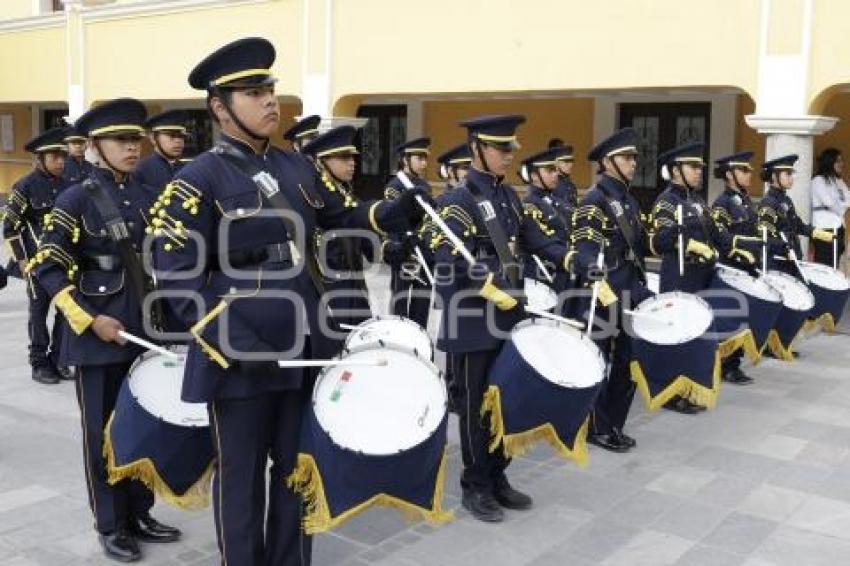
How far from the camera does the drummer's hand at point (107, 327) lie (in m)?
3.59

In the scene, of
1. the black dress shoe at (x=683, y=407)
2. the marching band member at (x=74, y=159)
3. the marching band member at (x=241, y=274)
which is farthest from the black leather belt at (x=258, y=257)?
the marching band member at (x=74, y=159)

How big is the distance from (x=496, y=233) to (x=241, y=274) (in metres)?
1.66

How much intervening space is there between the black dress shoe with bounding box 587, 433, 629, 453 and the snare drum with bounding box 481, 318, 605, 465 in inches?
51.9

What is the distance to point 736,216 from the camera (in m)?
7.41

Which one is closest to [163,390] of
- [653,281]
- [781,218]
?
[653,281]

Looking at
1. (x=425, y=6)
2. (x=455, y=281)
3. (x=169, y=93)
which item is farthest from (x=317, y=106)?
(x=455, y=281)

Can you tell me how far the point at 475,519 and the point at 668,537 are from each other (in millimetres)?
888

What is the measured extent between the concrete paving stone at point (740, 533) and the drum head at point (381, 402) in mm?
1695

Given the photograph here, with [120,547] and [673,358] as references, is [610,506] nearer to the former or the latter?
[673,358]

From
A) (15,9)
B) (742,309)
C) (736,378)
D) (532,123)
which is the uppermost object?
(15,9)

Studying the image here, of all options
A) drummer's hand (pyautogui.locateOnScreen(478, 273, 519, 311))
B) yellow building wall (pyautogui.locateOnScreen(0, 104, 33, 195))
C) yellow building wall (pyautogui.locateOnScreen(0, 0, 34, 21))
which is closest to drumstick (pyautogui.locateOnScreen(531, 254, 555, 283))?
drummer's hand (pyautogui.locateOnScreen(478, 273, 519, 311))

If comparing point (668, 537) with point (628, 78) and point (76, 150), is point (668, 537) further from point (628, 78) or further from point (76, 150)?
point (628, 78)

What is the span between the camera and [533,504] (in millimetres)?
4527

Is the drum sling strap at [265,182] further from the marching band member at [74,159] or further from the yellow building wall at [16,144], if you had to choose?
the yellow building wall at [16,144]
